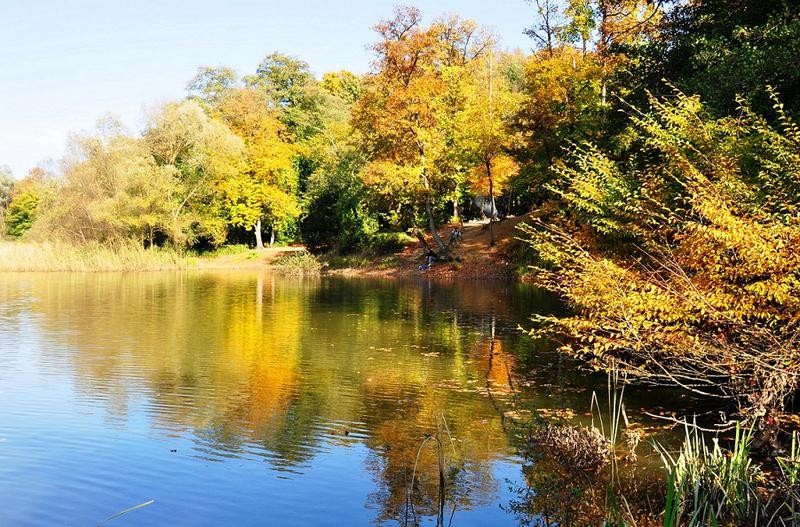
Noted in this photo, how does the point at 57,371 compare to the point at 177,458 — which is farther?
the point at 57,371

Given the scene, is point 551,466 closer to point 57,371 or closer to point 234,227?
point 57,371

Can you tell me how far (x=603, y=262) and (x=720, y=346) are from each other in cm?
186

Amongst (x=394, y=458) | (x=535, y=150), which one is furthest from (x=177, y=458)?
(x=535, y=150)

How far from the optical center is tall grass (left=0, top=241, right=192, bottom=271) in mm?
40469

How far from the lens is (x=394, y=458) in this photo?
29.0 feet

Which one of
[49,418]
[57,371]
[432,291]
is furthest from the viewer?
[432,291]

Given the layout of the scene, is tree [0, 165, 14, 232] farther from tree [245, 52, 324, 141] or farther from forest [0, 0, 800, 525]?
tree [245, 52, 324, 141]

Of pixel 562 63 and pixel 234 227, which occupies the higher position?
pixel 562 63

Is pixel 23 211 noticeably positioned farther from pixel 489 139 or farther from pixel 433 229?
pixel 489 139

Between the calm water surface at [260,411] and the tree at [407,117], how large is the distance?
1720cm

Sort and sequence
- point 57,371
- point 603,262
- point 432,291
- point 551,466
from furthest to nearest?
point 432,291, point 57,371, point 603,262, point 551,466

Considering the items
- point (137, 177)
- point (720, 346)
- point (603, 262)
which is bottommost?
point (720, 346)

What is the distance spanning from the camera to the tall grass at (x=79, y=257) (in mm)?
40469

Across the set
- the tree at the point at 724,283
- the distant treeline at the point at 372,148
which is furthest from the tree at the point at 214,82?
the tree at the point at 724,283
